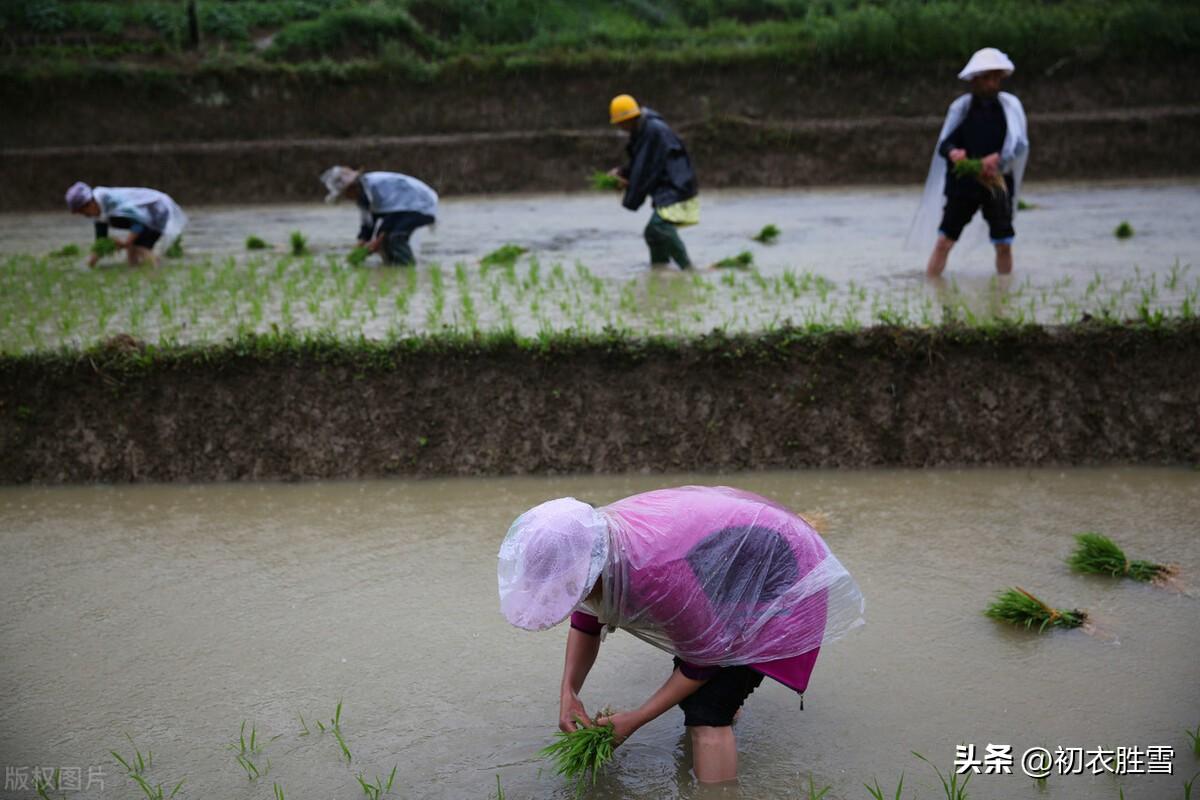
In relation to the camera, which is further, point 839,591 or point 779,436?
point 779,436

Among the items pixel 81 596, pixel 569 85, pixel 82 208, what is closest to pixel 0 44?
pixel 569 85

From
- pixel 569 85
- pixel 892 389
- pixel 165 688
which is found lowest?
pixel 165 688

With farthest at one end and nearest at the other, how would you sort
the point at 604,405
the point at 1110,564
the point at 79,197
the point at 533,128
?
the point at 533,128, the point at 79,197, the point at 604,405, the point at 1110,564

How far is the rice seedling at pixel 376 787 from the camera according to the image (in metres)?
2.39

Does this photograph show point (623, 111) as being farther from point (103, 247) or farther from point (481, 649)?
point (481, 649)

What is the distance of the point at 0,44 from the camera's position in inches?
650

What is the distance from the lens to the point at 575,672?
2463 millimetres

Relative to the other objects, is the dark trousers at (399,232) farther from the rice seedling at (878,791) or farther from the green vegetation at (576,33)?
the green vegetation at (576,33)

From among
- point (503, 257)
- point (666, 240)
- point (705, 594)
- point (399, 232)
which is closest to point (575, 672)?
point (705, 594)

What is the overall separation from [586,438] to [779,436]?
796 millimetres

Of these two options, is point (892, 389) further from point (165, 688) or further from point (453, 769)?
point (165, 688)

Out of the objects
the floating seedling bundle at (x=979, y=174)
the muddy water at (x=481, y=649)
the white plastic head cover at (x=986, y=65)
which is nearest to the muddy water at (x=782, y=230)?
the floating seedling bundle at (x=979, y=174)

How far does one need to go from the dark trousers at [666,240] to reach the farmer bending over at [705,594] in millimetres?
4805

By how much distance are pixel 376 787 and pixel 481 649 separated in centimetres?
64
